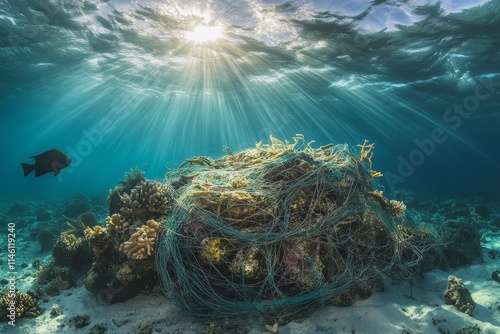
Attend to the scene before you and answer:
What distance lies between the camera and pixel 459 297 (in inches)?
216

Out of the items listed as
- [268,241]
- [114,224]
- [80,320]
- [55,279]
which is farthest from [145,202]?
[55,279]

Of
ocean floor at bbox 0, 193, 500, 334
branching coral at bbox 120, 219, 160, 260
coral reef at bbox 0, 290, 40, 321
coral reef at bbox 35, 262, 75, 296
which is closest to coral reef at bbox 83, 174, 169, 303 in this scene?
branching coral at bbox 120, 219, 160, 260

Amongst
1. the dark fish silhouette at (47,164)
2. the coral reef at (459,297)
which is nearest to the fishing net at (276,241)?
the coral reef at (459,297)

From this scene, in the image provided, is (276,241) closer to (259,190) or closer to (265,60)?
(259,190)

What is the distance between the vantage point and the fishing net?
14.2 ft

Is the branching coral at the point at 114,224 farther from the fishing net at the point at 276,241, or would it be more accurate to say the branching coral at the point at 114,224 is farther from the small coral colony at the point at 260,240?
the fishing net at the point at 276,241

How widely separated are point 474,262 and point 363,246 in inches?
227

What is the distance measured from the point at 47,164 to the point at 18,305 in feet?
9.87

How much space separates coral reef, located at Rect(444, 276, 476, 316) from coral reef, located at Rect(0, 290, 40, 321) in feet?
29.0

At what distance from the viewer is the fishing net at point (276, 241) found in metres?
4.33

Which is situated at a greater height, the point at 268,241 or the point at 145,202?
the point at 145,202

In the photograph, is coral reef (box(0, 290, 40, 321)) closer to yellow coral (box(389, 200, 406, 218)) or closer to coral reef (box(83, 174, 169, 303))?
coral reef (box(83, 174, 169, 303))

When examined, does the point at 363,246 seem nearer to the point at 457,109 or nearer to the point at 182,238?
the point at 182,238

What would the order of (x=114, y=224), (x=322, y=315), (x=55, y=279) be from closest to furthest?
(x=322, y=315), (x=114, y=224), (x=55, y=279)
